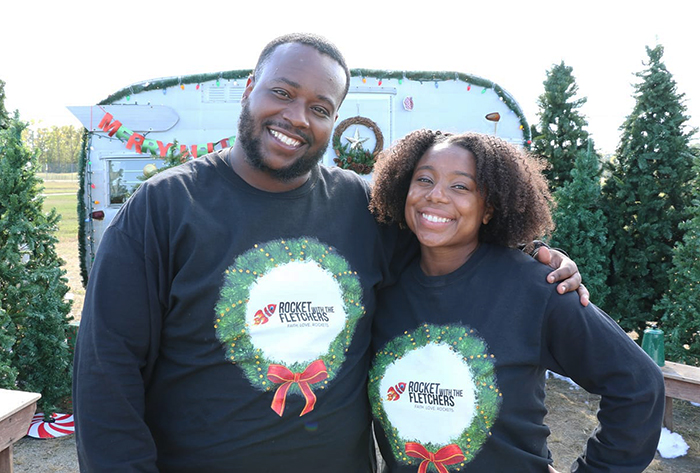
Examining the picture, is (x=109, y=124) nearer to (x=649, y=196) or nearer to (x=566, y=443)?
(x=566, y=443)

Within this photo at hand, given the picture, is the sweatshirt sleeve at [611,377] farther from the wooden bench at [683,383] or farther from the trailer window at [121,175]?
the trailer window at [121,175]

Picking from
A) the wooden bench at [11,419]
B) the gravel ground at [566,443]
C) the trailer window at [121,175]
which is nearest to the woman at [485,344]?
the wooden bench at [11,419]

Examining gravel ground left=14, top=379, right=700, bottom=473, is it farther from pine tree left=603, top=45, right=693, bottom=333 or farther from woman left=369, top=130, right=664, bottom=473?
woman left=369, top=130, right=664, bottom=473

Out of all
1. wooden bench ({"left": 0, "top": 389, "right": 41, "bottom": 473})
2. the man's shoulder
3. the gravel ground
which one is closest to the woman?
the man's shoulder

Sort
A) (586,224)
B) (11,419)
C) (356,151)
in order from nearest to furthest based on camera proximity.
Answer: (11,419)
(586,224)
(356,151)

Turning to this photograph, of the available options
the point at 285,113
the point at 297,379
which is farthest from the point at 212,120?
the point at 297,379

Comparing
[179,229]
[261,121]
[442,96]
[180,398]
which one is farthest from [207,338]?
[442,96]

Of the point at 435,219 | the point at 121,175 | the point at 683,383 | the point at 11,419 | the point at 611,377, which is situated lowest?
the point at 683,383

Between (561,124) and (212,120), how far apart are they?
15.1 ft

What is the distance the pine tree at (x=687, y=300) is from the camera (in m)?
5.35

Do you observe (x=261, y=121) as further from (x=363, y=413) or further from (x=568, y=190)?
(x=568, y=190)

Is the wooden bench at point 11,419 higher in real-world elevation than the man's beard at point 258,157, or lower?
lower

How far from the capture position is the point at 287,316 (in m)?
1.81

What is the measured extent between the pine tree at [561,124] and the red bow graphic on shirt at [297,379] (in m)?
5.85
